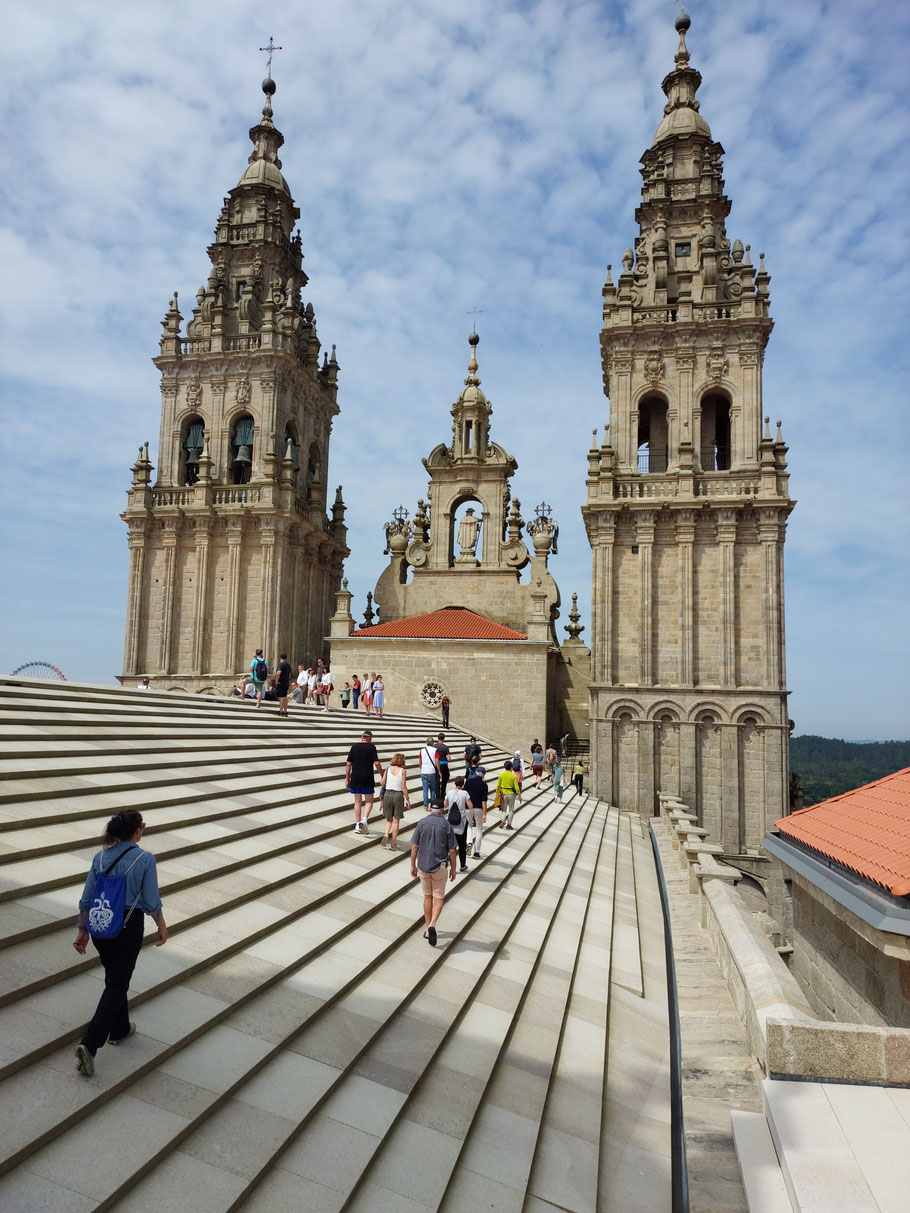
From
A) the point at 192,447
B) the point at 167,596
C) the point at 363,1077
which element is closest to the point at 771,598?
the point at 167,596

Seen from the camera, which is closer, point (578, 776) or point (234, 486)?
point (578, 776)

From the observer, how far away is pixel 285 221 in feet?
138

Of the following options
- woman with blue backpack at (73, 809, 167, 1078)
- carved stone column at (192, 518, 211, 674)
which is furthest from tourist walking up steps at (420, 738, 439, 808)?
carved stone column at (192, 518, 211, 674)

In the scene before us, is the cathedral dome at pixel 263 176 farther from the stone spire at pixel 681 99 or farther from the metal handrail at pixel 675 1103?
the metal handrail at pixel 675 1103

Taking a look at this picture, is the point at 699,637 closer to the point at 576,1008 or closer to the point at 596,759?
the point at 596,759

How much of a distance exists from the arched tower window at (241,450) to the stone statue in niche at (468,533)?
35.6ft

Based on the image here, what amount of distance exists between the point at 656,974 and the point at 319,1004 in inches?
242

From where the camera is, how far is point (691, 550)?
103 feet

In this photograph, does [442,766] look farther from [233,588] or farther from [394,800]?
[233,588]

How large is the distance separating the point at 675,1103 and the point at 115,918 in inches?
211

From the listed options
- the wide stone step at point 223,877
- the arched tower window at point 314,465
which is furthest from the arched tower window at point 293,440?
the wide stone step at point 223,877

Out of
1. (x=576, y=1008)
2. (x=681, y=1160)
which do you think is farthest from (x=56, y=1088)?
(x=576, y=1008)

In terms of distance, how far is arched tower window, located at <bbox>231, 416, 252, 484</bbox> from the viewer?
1459 inches

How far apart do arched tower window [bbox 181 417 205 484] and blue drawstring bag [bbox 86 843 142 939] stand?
3519cm
